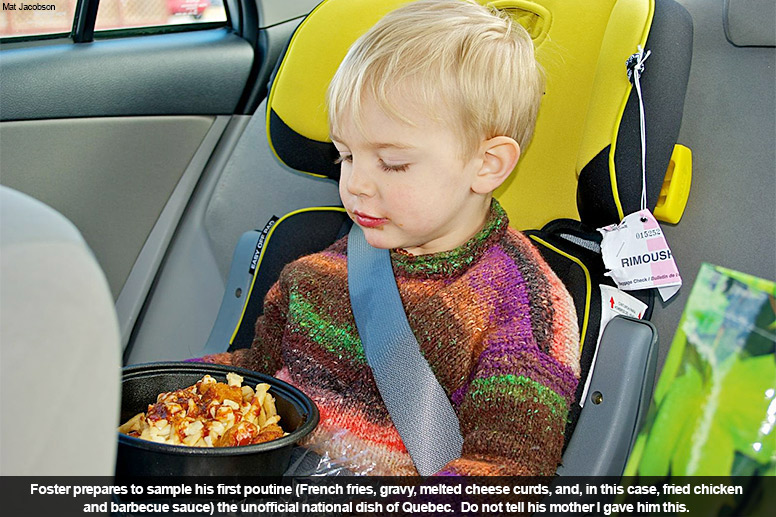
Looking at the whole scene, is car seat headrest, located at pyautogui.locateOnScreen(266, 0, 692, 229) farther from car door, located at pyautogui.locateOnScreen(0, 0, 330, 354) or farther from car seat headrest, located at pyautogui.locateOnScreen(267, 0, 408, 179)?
car door, located at pyautogui.locateOnScreen(0, 0, 330, 354)

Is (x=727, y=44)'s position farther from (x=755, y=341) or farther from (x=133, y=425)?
(x=133, y=425)

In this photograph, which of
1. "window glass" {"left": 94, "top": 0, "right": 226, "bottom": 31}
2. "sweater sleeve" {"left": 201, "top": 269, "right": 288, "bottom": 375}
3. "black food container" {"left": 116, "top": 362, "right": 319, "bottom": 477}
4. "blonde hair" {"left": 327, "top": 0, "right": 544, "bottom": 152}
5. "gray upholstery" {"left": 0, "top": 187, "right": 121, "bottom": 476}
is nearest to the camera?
"gray upholstery" {"left": 0, "top": 187, "right": 121, "bottom": 476}

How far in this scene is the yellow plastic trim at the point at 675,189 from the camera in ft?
4.33

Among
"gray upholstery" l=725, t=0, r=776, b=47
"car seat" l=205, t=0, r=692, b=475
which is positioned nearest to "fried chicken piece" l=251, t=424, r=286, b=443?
"car seat" l=205, t=0, r=692, b=475

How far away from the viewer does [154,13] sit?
2.12 metres

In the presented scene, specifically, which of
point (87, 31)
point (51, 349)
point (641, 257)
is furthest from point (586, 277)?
point (87, 31)

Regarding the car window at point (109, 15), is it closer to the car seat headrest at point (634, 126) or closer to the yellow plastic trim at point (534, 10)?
the yellow plastic trim at point (534, 10)

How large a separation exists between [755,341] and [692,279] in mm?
665

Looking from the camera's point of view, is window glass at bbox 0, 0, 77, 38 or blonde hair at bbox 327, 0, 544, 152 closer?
blonde hair at bbox 327, 0, 544, 152

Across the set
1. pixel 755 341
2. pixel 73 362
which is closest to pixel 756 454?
pixel 755 341

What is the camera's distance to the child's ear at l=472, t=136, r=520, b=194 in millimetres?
1217

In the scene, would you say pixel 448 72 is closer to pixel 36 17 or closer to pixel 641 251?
pixel 641 251

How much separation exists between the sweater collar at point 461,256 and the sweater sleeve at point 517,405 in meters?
0.13

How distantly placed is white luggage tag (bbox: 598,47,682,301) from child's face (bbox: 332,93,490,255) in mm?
243
